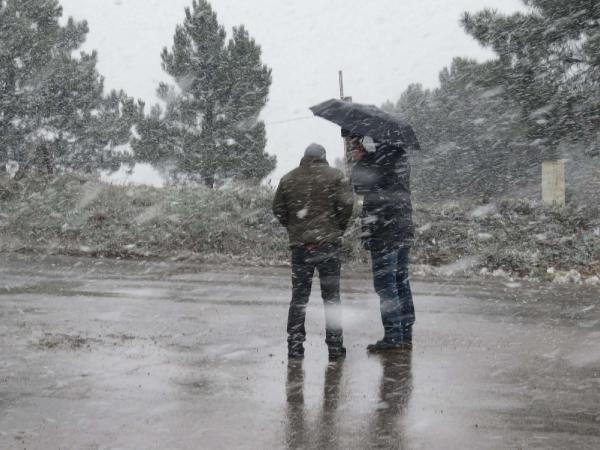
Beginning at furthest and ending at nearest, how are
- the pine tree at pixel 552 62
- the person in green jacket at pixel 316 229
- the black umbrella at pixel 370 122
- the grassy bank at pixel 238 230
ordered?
the pine tree at pixel 552 62 < the grassy bank at pixel 238 230 < the black umbrella at pixel 370 122 < the person in green jacket at pixel 316 229

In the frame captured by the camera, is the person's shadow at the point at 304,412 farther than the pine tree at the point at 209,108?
No

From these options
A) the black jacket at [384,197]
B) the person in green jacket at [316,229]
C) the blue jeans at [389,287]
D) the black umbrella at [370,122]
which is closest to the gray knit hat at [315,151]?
the person in green jacket at [316,229]

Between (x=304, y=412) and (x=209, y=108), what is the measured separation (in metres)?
26.9

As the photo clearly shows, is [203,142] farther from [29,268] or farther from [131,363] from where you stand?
[131,363]

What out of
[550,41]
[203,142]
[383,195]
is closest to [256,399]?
[383,195]

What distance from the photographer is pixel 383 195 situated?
234 inches

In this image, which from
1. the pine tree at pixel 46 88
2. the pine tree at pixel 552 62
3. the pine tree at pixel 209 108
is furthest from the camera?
the pine tree at pixel 209 108

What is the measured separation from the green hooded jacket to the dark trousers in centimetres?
9

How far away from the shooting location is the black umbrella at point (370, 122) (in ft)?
19.3

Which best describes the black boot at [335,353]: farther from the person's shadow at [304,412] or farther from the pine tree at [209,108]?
the pine tree at [209,108]

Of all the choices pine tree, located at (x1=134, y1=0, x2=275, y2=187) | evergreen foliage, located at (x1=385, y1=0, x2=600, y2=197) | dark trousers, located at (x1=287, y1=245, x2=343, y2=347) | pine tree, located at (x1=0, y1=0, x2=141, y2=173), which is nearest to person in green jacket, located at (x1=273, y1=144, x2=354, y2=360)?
dark trousers, located at (x1=287, y1=245, x2=343, y2=347)

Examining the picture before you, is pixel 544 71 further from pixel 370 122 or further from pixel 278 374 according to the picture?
pixel 278 374

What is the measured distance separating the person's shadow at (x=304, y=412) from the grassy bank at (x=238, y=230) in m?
6.58

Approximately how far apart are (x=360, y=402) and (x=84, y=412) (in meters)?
1.78
